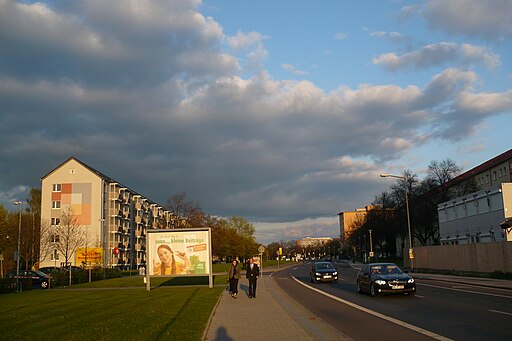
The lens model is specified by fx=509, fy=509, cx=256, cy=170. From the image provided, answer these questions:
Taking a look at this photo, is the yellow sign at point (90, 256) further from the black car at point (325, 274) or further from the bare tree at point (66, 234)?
the black car at point (325, 274)

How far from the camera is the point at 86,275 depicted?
1854 inches

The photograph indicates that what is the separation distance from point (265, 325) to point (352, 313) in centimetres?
428

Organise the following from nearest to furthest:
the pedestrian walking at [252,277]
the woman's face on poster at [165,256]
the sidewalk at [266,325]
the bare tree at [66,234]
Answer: the sidewalk at [266,325] → the pedestrian walking at [252,277] → the woman's face on poster at [165,256] → the bare tree at [66,234]

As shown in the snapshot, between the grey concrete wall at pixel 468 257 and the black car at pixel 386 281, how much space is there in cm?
1612

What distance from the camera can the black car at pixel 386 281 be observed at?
855 inches

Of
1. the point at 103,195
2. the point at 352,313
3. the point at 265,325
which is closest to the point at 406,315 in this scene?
the point at 352,313

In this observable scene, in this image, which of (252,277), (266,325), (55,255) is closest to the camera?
(266,325)

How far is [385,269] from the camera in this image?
23.6m

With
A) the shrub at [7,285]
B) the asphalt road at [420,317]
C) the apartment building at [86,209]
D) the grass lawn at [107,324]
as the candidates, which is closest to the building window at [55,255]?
the apartment building at [86,209]

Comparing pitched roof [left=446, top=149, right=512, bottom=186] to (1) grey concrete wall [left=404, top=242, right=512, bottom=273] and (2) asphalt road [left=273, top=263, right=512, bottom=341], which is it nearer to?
(1) grey concrete wall [left=404, top=242, right=512, bottom=273]

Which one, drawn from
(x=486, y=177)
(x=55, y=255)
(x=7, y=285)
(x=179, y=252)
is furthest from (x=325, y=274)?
(x=486, y=177)

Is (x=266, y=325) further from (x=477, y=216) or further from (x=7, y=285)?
(x=477, y=216)

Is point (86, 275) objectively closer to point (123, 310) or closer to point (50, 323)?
point (123, 310)

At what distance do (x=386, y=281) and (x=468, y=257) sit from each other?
24.0 metres
